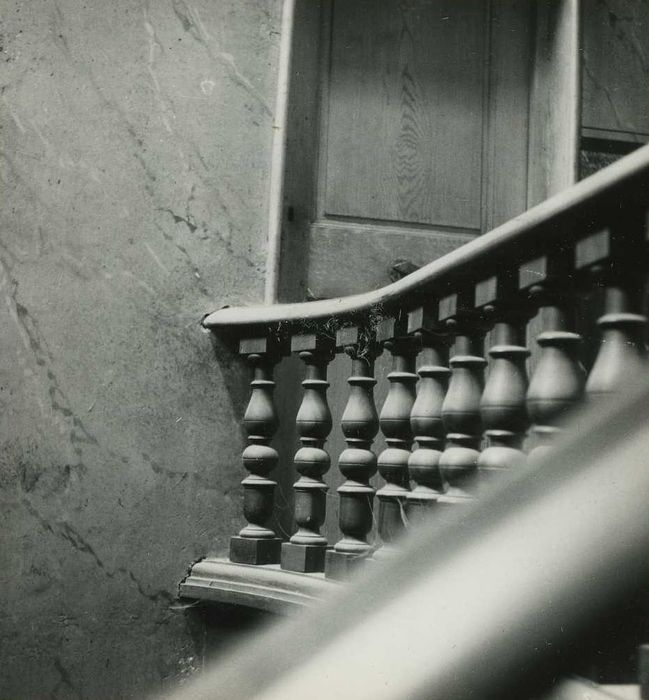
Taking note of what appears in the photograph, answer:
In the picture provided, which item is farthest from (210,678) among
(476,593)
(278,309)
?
(278,309)

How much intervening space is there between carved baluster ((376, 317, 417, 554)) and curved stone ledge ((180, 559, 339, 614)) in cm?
20

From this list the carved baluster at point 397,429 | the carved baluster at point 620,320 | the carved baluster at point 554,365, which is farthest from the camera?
the carved baluster at point 397,429

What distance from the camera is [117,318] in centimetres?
270

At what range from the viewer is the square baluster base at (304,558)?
2.18 metres

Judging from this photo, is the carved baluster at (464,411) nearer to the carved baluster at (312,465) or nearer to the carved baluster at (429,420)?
the carved baluster at (429,420)

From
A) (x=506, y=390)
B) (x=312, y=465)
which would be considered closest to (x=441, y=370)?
(x=506, y=390)

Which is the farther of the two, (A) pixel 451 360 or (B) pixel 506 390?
(A) pixel 451 360

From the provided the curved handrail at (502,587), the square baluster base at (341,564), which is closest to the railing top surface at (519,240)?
the square baluster base at (341,564)

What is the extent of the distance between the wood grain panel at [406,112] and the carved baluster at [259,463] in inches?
25.4

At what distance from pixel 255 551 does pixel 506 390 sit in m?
1.20

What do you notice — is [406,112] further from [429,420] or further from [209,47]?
[429,420]

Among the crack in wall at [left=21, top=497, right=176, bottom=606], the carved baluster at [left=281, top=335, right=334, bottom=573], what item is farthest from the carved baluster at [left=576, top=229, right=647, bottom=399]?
the crack in wall at [left=21, top=497, right=176, bottom=606]

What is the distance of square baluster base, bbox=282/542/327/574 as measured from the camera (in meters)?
2.18

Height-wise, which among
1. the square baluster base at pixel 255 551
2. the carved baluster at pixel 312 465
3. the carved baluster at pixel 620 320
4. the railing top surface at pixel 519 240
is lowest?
the square baluster base at pixel 255 551
